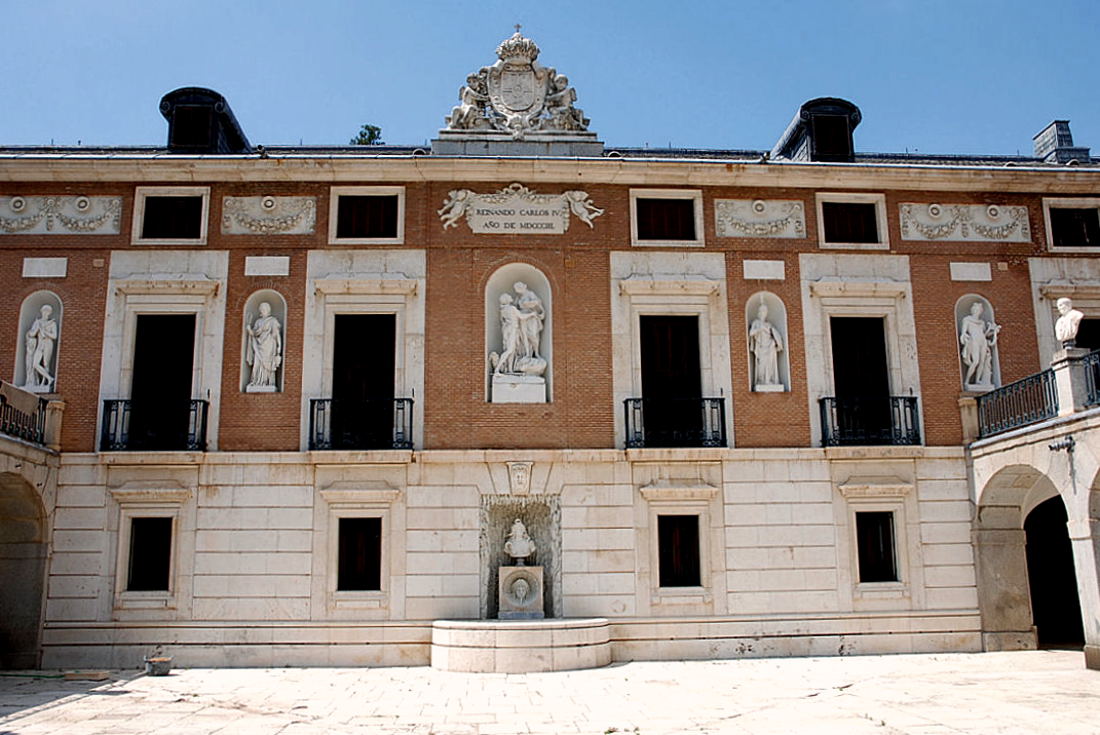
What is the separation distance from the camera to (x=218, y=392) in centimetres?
2048

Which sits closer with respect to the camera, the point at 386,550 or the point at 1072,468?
the point at 1072,468

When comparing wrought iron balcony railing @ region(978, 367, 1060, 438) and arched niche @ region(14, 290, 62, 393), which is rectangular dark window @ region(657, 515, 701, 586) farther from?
arched niche @ region(14, 290, 62, 393)

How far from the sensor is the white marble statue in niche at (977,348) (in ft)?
70.1

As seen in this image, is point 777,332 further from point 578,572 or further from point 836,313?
point 578,572

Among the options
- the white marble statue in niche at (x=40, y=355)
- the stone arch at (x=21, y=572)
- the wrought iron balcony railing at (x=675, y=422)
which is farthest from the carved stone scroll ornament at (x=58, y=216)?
the wrought iron balcony railing at (x=675, y=422)

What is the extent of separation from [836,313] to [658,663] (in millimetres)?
8390

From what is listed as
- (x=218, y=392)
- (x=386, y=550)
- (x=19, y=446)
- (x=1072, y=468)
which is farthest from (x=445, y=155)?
(x=1072, y=468)

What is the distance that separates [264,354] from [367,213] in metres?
3.76

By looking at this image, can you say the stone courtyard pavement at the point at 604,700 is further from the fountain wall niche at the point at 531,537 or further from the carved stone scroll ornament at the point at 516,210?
the carved stone scroll ornament at the point at 516,210

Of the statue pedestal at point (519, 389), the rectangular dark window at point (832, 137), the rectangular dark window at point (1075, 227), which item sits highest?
the rectangular dark window at point (832, 137)

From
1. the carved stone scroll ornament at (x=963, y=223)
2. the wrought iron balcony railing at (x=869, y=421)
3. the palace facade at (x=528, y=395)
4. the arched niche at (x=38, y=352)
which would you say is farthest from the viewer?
the carved stone scroll ornament at (x=963, y=223)

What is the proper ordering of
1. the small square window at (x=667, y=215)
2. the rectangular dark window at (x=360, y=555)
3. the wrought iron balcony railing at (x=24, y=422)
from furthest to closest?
the small square window at (x=667, y=215)
the rectangular dark window at (x=360, y=555)
the wrought iron balcony railing at (x=24, y=422)

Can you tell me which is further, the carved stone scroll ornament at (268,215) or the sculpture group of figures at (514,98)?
the sculpture group of figures at (514,98)

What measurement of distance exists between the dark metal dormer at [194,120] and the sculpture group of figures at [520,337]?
327 inches
